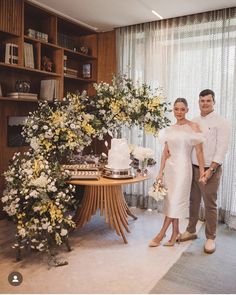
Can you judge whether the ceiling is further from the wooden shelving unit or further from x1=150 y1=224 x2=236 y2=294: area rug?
x1=150 y1=224 x2=236 y2=294: area rug

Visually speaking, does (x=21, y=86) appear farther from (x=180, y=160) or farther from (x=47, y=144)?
(x=180, y=160)

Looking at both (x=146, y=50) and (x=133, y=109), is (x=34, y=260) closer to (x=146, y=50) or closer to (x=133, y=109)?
(x=133, y=109)

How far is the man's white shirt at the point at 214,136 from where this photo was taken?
2908 millimetres

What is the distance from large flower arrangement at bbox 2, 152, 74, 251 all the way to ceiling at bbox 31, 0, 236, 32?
2.00m

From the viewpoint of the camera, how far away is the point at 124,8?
366 cm

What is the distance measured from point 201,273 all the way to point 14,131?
260cm

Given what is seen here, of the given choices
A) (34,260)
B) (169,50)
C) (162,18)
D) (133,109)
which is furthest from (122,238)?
(162,18)

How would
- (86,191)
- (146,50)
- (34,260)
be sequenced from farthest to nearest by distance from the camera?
1. (146,50)
2. (86,191)
3. (34,260)

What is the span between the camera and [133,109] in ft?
10.7

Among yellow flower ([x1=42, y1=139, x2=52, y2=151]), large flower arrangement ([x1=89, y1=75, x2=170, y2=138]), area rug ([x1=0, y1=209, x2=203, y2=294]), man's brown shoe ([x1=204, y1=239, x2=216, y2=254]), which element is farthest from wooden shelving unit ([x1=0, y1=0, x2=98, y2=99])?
man's brown shoe ([x1=204, y1=239, x2=216, y2=254])

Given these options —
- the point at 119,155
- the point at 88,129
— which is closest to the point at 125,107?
the point at 88,129

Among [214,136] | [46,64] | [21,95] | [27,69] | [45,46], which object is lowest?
[214,136]

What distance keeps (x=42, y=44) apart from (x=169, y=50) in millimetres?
1622

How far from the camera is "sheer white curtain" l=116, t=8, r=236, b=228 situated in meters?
3.65
